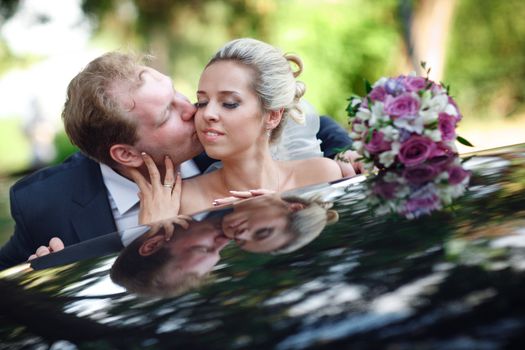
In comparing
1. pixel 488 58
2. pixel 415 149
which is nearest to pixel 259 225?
pixel 415 149

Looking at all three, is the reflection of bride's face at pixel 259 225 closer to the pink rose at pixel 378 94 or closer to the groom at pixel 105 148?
the pink rose at pixel 378 94

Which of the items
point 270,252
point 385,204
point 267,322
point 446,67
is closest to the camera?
point 267,322

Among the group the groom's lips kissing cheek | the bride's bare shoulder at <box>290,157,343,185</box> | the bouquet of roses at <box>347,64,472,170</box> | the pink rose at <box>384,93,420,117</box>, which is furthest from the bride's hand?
the pink rose at <box>384,93,420,117</box>

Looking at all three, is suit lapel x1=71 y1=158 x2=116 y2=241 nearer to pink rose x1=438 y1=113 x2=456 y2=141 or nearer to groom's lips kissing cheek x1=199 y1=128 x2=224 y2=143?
groom's lips kissing cheek x1=199 y1=128 x2=224 y2=143

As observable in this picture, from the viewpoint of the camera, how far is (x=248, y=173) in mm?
3459

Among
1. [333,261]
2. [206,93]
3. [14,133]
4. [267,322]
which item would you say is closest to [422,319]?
[267,322]

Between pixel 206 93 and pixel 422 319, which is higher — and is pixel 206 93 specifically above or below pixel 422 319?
above

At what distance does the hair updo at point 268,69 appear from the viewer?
3.39 meters

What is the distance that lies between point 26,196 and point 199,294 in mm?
2535

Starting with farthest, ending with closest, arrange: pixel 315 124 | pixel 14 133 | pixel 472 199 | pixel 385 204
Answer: pixel 14 133 < pixel 315 124 < pixel 385 204 < pixel 472 199

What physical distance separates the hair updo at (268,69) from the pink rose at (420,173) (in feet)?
4.19

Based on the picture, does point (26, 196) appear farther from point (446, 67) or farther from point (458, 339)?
point (446, 67)

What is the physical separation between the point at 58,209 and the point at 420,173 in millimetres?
1967

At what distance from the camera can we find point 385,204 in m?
1.70
